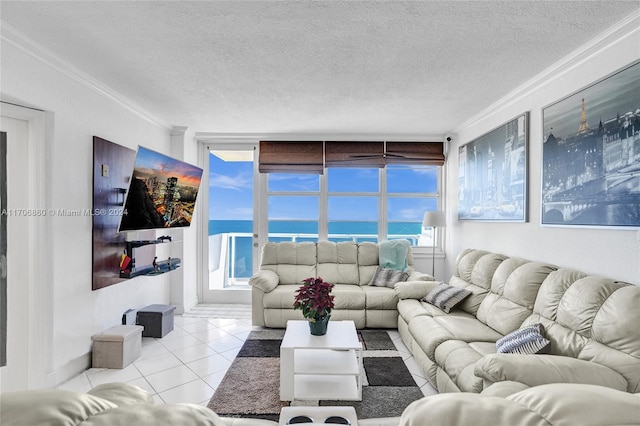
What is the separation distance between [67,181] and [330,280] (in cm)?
306

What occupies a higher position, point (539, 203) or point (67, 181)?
point (67, 181)

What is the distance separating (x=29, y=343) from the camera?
2564 millimetres

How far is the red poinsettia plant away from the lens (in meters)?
2.77

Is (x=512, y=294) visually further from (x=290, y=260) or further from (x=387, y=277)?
(x=290, y=260)

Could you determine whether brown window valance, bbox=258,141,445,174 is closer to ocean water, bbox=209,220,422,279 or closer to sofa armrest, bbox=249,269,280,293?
ocean water, bbox=209,220,422,279

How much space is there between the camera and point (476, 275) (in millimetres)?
3494

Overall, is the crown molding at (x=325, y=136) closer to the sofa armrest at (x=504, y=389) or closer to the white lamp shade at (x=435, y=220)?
the white lamp shade at (x=435, y=220)

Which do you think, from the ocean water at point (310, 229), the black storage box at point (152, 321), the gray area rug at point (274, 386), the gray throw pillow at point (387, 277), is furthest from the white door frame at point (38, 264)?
the gray throw pillow at point (387, 277)

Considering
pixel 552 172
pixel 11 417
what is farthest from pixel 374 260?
pixel 11 417

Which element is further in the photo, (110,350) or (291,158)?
(291,158)

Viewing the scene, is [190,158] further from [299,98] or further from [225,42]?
[225,42]

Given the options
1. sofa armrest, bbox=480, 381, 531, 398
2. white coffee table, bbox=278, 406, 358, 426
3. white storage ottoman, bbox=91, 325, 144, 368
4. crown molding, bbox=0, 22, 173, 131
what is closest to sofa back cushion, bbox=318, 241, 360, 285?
white storage ottoman, bbox=91, 325, 144, 368

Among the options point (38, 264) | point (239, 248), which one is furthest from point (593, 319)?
point (239, 248)

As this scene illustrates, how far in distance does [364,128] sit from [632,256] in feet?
10.8
